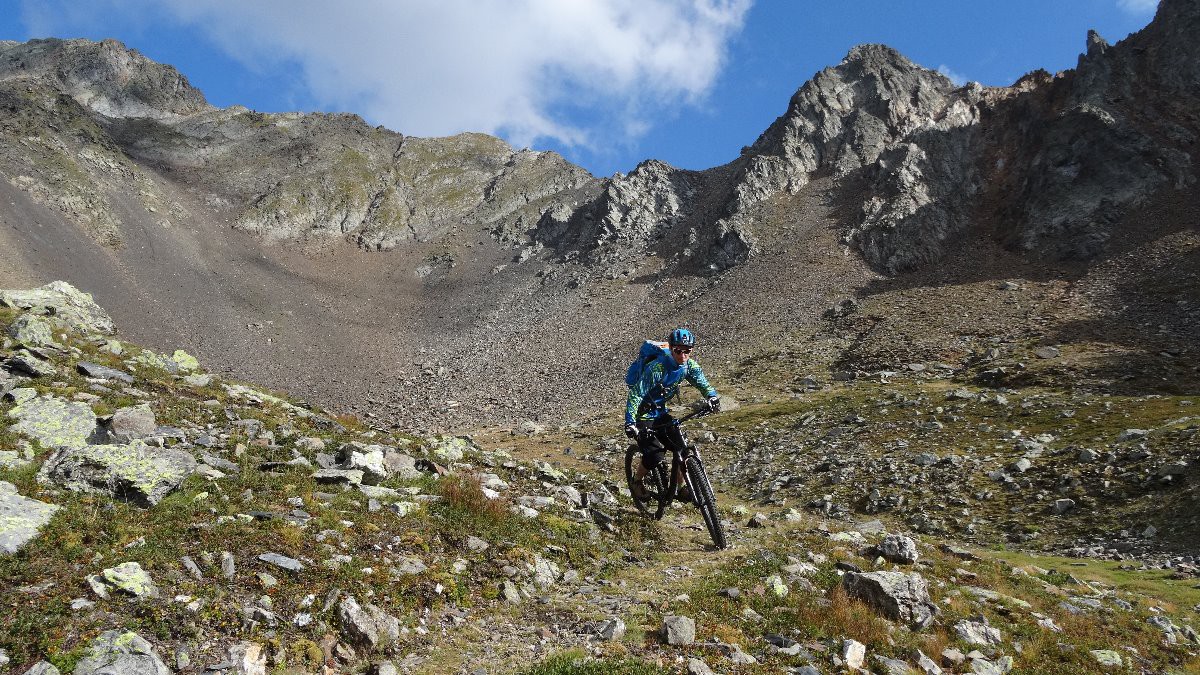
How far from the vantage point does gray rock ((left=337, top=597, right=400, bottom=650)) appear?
632cm

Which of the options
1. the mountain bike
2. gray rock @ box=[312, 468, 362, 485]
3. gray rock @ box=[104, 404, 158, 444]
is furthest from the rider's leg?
gray rock @ box=[104, 404, 158, 444]

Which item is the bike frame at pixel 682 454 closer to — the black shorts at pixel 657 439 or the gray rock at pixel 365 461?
the black shorts at pixel 657 439

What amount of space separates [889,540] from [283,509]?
445 inches

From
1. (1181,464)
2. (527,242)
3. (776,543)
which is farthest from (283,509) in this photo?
(527,242)

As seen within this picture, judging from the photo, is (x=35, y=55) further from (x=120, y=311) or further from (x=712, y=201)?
(x=712, y=201)

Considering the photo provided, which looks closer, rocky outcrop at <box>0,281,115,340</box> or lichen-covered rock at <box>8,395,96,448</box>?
lichen-covered rock at <box>8,395,96,448</box>

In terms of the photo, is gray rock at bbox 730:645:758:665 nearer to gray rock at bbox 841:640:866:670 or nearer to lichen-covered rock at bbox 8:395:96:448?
gray rock at bbox 841:640:866:670

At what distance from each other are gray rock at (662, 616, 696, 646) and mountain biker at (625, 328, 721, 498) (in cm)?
452

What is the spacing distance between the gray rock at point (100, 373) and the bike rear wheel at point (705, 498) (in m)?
14.2

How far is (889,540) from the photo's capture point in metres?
11.8

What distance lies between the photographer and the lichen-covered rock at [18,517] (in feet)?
20.8

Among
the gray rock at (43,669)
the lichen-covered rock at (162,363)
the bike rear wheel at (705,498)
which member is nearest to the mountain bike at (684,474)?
the bike rear wheel at (705,498)

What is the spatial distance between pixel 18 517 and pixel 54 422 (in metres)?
4.65

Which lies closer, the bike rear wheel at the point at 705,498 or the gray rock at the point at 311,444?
the bike rear wheel at the point at 705,498
